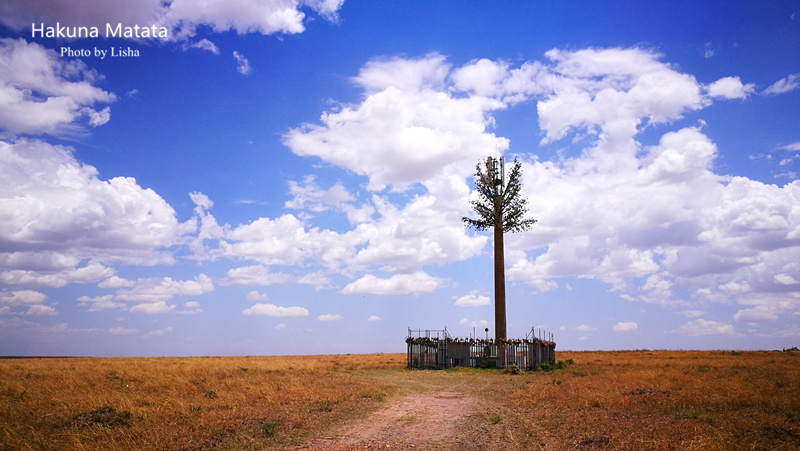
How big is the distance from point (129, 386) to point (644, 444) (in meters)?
20.9

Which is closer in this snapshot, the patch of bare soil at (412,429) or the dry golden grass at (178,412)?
the patch of bare soil at (412,429)

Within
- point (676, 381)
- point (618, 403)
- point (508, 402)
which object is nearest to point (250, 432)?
point (508, 402)

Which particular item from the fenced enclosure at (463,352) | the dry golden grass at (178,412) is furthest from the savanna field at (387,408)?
the fenced enclosure at (463,352)

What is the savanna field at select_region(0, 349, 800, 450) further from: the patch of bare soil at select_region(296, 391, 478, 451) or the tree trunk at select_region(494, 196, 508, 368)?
the tree trunk at select_region(494, 196, 508, 368)

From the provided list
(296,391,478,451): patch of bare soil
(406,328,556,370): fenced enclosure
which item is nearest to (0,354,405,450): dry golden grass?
(296,391,478,451): patch of bare soil

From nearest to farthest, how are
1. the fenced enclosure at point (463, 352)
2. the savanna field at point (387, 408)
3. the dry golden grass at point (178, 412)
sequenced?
the savanna field at point (387, 408) → the dry golden grass at point (178, 412) → the fenced enclosure at point (463, 352)

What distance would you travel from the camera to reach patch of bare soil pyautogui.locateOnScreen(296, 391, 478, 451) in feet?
37.4

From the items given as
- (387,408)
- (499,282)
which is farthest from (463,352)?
(387,408)

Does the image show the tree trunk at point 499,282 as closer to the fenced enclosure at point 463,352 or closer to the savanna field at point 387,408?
the fenced enclosure at point 463,352

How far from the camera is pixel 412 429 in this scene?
519 inches

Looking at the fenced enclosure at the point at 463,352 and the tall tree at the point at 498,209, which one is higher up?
the tall tree at the point at 498,209

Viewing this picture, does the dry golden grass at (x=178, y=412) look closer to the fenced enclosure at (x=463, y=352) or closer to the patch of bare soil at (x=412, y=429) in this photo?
the patch of bare soil at (x=412, y=429)

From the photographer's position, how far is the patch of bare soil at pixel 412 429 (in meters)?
11.4

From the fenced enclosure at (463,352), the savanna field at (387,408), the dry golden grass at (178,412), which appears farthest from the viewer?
the fenced enclosure at (463,352)
